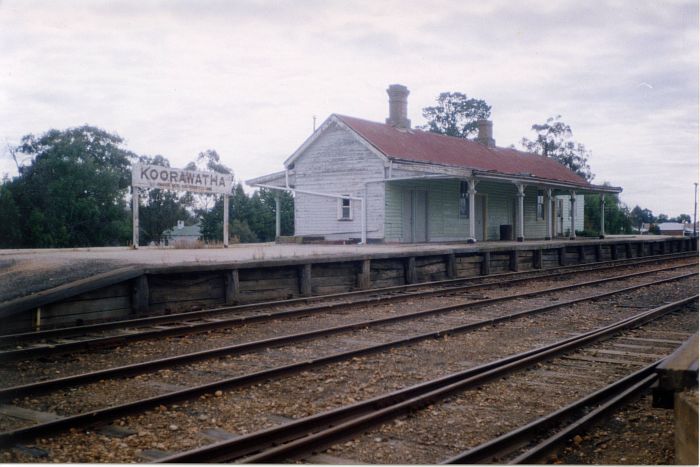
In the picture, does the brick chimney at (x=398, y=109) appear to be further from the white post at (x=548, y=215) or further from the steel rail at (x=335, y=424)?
the steel rail at (x=335, y=424)

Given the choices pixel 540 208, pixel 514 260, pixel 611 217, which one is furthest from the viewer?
pixel 611 217

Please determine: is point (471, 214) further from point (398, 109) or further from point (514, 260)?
point (398, 109)

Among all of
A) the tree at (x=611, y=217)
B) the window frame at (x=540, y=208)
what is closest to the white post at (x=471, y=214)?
the window frame at (x=540, y=208)

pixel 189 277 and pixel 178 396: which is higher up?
pixel 189 277

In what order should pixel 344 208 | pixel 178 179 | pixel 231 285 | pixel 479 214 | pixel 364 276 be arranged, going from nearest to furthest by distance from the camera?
pixel 231 285 → pixel 364 276 → pixel 178 179 → pixel 344 208 → pixel 479 214

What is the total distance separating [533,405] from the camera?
18.9 feet

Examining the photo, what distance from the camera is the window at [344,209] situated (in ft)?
82.4

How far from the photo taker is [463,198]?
27.5 m

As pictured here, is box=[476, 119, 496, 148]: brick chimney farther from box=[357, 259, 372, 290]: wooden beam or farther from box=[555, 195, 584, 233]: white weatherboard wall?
box=[357, 259, 372, 290]: wooden beam

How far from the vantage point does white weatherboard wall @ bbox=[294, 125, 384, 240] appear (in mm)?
24188

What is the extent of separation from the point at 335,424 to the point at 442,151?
2494 centimetres

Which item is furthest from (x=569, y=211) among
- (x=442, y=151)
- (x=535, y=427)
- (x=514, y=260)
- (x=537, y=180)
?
(x=535, y=427)

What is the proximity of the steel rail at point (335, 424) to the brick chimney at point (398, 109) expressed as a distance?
22.9 meters

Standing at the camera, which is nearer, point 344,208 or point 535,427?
point 535,427
